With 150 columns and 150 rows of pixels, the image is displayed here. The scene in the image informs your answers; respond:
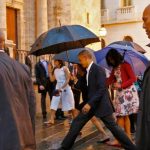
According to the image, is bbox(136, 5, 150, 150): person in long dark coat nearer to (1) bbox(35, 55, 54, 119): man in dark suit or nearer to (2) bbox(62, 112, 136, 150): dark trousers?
(2) bbox(62, 112, 136, 150): dark trousers

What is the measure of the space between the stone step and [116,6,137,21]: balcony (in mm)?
26959

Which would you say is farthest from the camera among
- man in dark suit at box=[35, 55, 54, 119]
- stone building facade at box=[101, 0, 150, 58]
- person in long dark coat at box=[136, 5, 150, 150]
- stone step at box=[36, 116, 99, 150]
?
stone building facade at box=[101, 0, 150, 58]

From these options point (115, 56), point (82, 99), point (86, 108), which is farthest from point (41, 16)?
point (86, 108)

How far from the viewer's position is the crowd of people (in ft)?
14.3

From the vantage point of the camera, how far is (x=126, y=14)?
127ft

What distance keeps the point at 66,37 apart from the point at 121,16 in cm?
3001

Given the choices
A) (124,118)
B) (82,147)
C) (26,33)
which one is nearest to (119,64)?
(124,118)

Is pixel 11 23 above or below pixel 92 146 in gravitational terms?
above

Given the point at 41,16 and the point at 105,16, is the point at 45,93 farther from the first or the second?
the point at 105,16

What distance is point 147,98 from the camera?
137 inches

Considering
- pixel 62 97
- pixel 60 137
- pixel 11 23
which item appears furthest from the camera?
pixel 11 23

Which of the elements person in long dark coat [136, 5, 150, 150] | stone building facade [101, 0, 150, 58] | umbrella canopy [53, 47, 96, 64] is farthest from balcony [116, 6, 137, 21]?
person in long dark coat [136, 5, 150, 150]

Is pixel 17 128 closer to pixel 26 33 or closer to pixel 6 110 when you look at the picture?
pixel 6 110

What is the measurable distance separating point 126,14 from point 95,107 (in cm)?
3132
